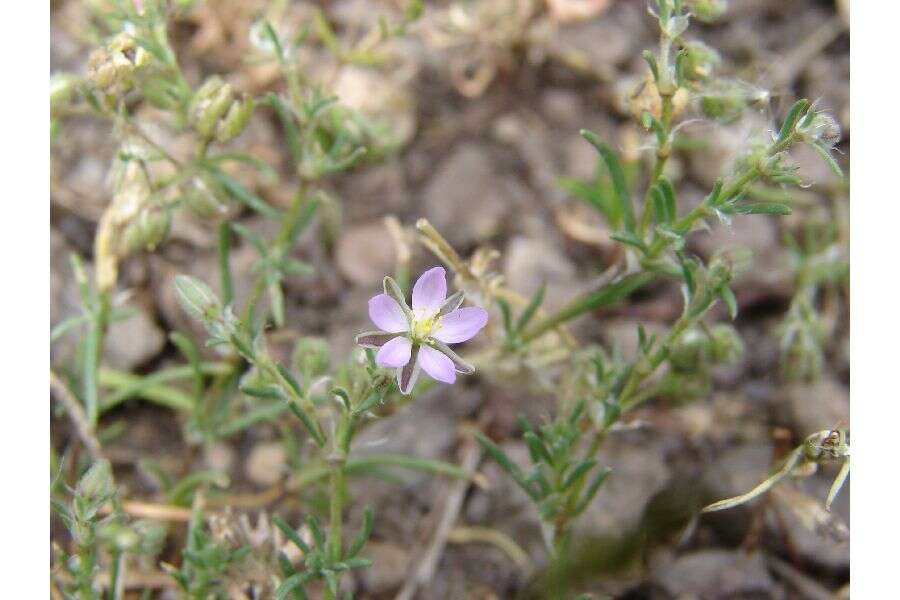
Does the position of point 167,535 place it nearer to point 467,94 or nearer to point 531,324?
point 531,324

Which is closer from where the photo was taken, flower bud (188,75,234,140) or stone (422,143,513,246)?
flower bud (188,75,234,140)

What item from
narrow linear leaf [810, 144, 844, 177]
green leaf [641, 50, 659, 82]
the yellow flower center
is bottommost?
the yellow flower center

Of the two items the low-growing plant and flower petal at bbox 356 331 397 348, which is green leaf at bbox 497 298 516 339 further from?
flower petal at bbox 356 331 397 348

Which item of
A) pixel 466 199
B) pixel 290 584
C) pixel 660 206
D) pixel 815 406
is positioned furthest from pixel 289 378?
pixel 815 406

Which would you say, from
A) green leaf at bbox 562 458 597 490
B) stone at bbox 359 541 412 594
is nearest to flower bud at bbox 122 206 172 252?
stone at bbox 359 541 412 594

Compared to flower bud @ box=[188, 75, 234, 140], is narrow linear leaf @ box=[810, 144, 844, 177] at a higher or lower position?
lower

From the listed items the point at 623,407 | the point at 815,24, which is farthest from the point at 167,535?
the point at 815,24

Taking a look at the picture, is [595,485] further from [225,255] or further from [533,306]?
[225,255]

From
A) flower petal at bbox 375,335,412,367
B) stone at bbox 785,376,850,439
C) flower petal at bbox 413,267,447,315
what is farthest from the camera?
stone at bbox 785,376,850,439
